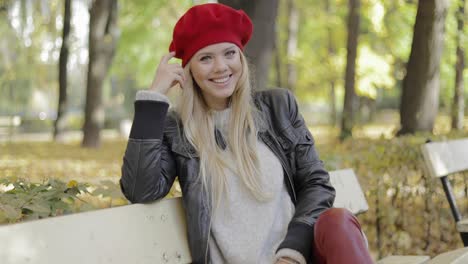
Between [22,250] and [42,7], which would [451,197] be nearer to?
[22,250]

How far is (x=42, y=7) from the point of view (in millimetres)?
22219

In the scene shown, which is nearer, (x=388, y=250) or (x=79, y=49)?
(x=388, y=250)

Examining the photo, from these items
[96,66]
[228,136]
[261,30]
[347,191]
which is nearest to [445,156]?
[347,191]

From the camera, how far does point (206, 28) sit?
3145mm

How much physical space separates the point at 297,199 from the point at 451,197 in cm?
201

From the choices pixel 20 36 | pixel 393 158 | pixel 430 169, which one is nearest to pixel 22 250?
pixel 430 169

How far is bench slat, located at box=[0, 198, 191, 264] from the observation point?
7.27 feet

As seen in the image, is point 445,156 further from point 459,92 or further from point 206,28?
point 459,92

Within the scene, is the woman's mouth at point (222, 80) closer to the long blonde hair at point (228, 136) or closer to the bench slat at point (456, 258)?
the long blonde hair at point (228, 136)

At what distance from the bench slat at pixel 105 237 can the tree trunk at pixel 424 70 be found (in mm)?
7741

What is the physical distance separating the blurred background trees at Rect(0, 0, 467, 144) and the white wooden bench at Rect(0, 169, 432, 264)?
4671 millimetres

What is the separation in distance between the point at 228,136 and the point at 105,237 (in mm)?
852

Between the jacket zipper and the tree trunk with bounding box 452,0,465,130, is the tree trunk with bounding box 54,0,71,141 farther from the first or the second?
the jacket zipper

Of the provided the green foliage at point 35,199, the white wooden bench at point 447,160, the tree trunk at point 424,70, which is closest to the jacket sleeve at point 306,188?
the green foliage at point 35,199
